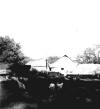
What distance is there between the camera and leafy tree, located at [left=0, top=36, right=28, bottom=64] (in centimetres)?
6214

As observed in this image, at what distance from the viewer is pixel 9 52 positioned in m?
61.5

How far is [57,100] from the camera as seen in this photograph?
20.7ft

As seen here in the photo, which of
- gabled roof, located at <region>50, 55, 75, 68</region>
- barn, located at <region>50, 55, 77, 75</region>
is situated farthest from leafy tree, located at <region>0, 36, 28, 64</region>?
gabled roof, located at <region>50, 55, 75, 68</region>

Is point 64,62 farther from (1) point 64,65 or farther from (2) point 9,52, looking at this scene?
(2) point 9,52

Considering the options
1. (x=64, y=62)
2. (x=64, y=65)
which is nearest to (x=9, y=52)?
(x=64, y=62)

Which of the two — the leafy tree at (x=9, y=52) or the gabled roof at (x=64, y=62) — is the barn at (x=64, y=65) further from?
the leafy tree at (x=9, y=52)

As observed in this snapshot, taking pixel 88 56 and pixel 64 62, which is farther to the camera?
pixel 88 56

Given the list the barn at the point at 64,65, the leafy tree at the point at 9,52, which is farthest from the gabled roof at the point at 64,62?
the leafy tree at the point at 9,52

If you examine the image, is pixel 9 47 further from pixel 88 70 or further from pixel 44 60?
pixel 88 70

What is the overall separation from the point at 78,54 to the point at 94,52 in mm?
8025

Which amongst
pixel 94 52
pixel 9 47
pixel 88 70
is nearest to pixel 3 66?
pixel 9 47

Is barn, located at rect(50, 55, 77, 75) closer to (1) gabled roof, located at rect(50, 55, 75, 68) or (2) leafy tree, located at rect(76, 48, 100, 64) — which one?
(1) gabled roof, located at rect(50, 55, 75, 68)

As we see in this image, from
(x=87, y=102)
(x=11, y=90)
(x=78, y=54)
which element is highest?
(x=78, y=54)

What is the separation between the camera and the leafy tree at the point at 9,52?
62.1 m
